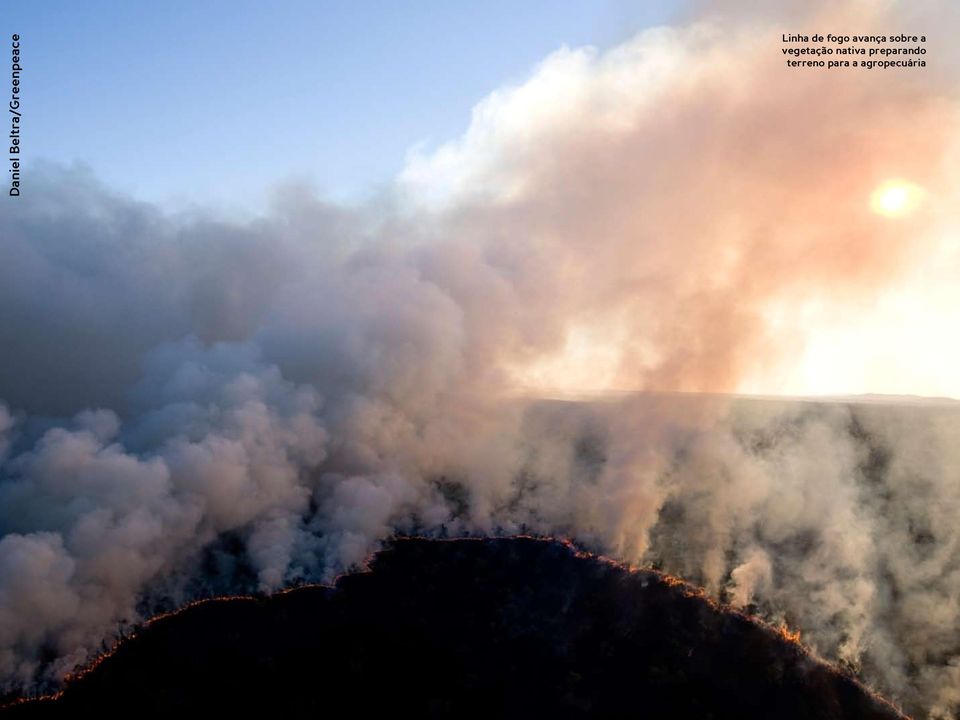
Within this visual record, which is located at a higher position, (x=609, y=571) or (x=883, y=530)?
(x=883, y=530)

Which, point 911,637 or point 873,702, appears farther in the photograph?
point 911,637

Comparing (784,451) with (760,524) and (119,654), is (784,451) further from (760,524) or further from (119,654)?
(119,654)

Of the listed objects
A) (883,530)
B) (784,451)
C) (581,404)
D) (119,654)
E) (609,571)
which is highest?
(581,404)

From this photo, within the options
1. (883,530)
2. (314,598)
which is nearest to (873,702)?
(883,530)

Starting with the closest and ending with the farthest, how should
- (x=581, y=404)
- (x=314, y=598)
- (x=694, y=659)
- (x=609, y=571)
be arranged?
(x=694, y=659)
(x=314, y=598)
(x=609, y=571)
(x=581, y=404)

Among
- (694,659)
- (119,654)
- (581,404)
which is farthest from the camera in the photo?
(581,404)

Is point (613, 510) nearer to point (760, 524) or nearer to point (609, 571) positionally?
point (609, 571)
